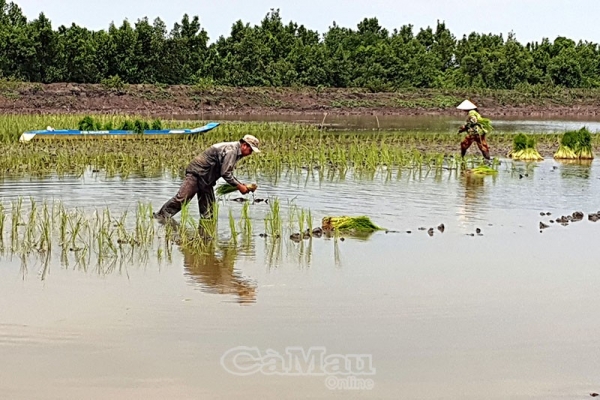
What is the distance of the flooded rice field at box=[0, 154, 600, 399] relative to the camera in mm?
5074

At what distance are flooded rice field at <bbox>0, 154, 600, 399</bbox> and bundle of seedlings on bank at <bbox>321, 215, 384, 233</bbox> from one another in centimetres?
13

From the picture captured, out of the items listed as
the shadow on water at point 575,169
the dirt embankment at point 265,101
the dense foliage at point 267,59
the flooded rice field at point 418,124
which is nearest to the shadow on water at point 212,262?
the shadow on water at point 575,169

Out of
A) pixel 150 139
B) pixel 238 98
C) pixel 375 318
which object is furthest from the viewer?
pixel 238 98

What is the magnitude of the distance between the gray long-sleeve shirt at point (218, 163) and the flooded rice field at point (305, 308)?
546mm

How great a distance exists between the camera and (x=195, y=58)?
4903cm

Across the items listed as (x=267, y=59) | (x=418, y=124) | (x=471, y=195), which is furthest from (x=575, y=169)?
(x=267, y=59)

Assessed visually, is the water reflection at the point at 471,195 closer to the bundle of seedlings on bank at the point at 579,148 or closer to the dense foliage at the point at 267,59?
the bundle of seedlings on bank at the point at 579,148

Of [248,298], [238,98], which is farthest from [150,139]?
[238,98]

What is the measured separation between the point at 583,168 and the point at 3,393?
13867mm

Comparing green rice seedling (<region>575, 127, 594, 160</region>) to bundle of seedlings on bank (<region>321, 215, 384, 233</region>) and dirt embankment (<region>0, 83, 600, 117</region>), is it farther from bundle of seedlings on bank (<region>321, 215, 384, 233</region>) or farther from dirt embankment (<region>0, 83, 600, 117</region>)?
dirt embankment (<region>0, 83, 600, 117</region>)

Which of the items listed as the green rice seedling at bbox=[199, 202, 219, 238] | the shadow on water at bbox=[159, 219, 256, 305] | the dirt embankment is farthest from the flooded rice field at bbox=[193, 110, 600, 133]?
the shadow on water at bbox=[159, 219, 256, 305]

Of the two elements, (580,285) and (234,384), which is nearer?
(234,384)

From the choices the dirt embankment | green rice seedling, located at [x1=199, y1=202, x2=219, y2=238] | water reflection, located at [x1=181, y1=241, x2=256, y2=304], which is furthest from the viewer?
the dirt embankment

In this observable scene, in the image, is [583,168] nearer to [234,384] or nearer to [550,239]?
[550,239]
